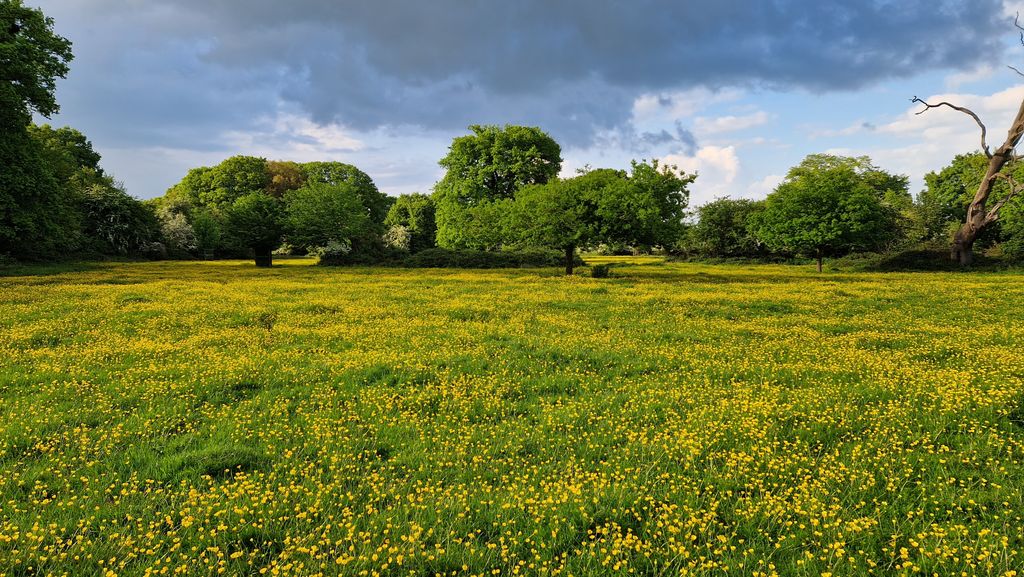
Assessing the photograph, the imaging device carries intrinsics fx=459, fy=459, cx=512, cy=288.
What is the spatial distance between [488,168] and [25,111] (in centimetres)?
3935

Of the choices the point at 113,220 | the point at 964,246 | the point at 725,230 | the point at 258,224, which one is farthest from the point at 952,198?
the point at 113,220

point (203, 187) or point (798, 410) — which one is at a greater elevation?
point (203, 187)

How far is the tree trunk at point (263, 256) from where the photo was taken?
60.4 m

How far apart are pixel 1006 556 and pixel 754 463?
269cm

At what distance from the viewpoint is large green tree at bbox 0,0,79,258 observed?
1237 inches

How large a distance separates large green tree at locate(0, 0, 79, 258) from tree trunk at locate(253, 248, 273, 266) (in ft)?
78.1


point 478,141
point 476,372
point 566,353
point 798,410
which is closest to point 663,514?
point 798,410

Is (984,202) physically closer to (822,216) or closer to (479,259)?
(822,216)

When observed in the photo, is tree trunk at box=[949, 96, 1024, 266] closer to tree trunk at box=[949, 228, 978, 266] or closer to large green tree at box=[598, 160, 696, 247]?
tree trunk at box=[949, 228, 978, 266]

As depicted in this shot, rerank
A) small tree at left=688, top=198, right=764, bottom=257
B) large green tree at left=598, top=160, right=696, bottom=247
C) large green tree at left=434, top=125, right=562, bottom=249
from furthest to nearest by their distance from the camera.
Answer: small tree at left=688, top=198, right=764, bottom=257
large green tree at left=434, top=125, right=562, bottom=249
large green tree at left=598, top=160, right=696, bottom=247

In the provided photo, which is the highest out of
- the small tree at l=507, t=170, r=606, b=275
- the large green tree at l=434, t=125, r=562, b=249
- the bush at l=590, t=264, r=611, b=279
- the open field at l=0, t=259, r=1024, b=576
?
the large green tree at l=434, t=125, r=562, b=249

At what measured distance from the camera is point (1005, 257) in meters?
45.9

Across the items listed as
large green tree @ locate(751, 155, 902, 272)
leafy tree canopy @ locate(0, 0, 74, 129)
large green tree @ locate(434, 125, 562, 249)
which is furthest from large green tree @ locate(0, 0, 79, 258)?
large green tree @ locate(751, 155, 902, 272)

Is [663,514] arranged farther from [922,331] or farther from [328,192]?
[328,192]
